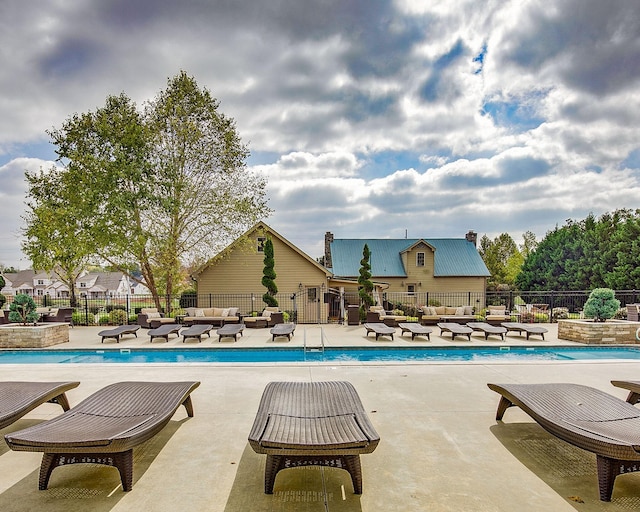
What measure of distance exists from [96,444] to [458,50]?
12024 mm

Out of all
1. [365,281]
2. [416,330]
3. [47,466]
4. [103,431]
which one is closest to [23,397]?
[47,466]

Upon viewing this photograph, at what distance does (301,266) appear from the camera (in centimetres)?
1959

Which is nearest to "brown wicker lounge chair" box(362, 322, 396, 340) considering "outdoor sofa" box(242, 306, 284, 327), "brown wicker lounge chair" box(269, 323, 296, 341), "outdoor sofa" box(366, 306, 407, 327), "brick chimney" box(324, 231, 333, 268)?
"outdoor sofa" box(366, 306, 407, 327)

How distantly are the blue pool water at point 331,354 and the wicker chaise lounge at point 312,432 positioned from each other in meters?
5.58

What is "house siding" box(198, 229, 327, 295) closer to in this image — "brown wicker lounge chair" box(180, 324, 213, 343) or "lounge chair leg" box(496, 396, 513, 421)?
"brown wicker lounge chair" box(180, 324, 213, 343)

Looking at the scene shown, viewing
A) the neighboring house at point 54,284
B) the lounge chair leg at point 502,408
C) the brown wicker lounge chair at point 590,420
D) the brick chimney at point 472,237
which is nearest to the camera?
the brown wicker lounge chair at point 590,420

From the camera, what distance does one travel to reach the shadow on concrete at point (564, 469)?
274 cm

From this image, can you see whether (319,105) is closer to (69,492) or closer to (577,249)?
(69,492)

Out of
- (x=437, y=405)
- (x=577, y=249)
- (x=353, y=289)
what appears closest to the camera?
(x=437, y=405)

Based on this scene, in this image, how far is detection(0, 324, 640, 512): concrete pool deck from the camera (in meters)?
2.73

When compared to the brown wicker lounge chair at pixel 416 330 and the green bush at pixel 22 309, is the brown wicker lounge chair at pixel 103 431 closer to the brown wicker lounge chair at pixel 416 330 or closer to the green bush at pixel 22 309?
the brown wicker lounge chair at pixel 416 330

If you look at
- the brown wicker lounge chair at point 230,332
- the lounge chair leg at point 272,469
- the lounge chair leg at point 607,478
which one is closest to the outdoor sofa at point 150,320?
the brown wicker lounge chair at point 230,332

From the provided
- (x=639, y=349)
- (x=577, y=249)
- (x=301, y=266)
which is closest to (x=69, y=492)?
(x=639, y=349)

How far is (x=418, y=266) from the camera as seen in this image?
27109 millimetres
